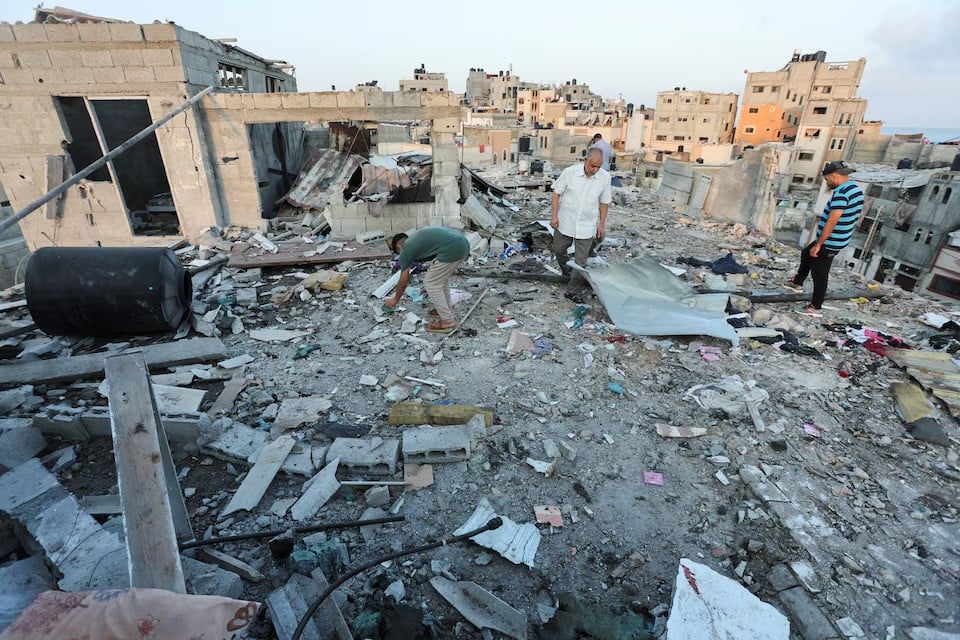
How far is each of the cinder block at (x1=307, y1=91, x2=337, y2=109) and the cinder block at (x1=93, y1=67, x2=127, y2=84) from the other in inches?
125

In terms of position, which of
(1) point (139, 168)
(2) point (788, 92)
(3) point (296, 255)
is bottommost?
(3) point (296, 255)

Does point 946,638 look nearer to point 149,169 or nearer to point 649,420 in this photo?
point 649,420

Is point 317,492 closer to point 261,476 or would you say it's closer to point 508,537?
point 261,476

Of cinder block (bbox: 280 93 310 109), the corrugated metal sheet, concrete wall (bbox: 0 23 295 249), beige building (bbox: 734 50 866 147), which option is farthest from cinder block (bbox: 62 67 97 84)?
beige building (bbox: 734 50 866 147)

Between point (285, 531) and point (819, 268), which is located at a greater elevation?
point (819, 268)

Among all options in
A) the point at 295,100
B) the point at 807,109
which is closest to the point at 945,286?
the point at 295,100

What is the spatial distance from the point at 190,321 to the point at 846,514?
21.6ft

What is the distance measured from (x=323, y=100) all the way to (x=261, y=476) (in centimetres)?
728

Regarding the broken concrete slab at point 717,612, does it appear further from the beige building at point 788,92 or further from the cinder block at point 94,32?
the beige building at point 788,92

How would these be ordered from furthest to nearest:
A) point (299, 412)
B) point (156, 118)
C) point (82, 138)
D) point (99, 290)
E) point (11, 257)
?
point (11, 257) < point (82, 138) < point (156, 118) < point (99, 290) < point (299, 412)

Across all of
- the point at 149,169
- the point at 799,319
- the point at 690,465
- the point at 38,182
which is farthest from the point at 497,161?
the point at 690,465

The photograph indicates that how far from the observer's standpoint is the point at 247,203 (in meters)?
9.17

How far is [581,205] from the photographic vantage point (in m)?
5.80

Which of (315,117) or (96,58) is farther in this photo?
(315,117)
